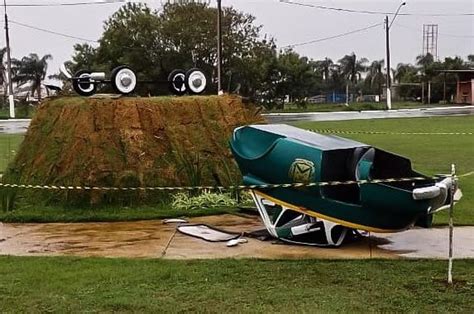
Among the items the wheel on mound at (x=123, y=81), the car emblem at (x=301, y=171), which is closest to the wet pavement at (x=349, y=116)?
the wheel on mound at (x=123, y=81)

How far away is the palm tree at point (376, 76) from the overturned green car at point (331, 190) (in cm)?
6443

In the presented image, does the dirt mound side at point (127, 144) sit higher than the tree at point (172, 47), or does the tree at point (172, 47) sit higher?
the tree at point (172, 47)

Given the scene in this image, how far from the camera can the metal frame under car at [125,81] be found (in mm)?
12805

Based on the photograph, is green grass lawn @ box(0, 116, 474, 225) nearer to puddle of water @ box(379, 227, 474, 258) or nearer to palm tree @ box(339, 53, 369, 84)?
puddle of water @ box(379, 227, 474, 258)

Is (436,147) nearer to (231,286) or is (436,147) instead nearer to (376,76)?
(231,286)

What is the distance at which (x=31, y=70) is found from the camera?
195 feet

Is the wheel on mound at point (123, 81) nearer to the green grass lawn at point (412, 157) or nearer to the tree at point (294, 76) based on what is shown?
the green grass lawn at point (412, 157)

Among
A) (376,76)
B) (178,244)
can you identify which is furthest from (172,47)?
(178,244)

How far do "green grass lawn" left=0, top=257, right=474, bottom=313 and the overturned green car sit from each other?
62cm

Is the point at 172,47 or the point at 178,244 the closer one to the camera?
the point at 178,244

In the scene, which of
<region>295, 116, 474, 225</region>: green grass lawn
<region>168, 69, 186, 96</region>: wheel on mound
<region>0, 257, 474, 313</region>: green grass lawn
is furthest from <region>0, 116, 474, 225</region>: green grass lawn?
<region>168, 69, 186, 96</region>: wheel on mound

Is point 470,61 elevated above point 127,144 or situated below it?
above

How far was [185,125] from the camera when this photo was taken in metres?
12.4

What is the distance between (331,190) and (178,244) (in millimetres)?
1881
